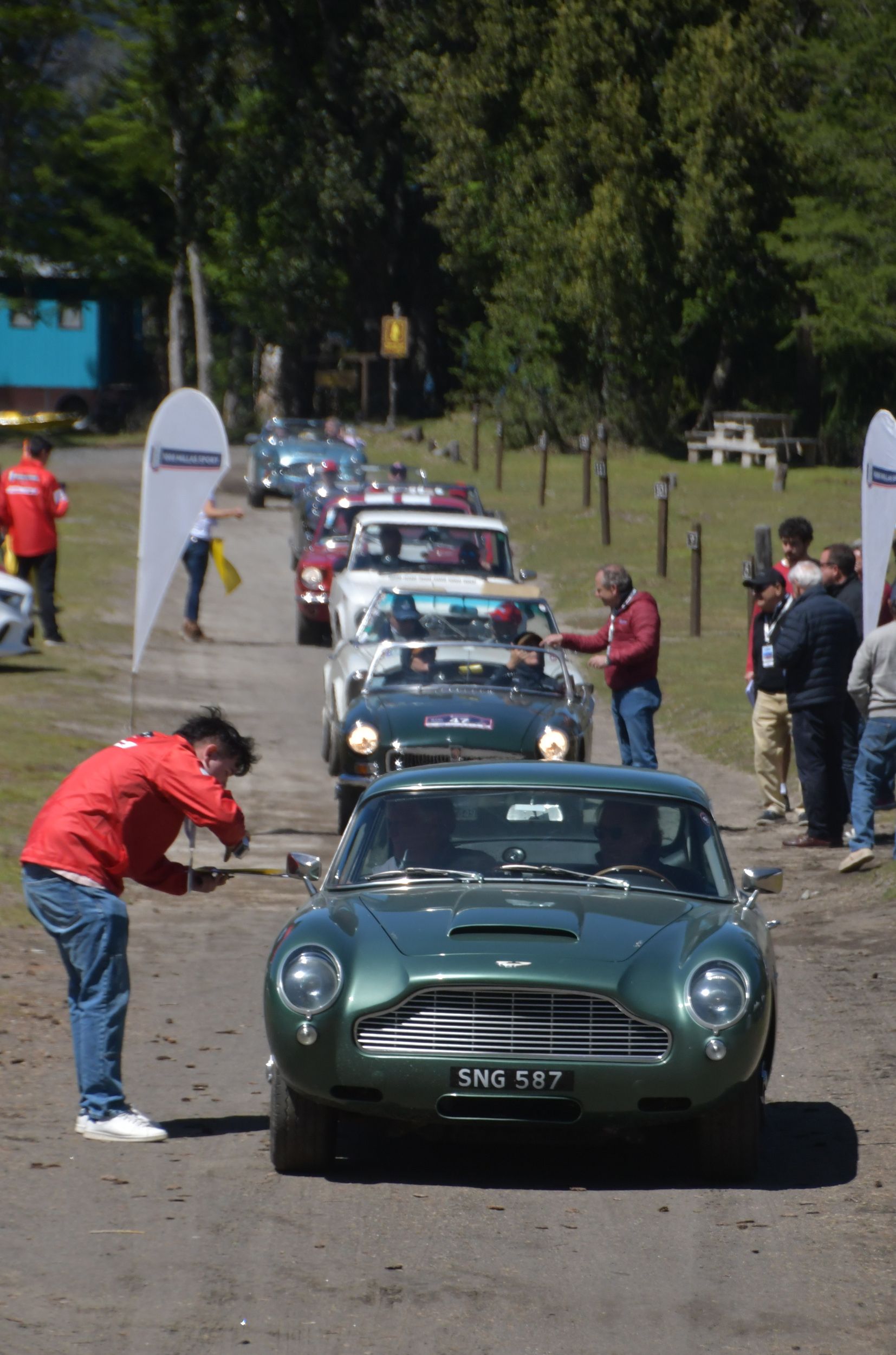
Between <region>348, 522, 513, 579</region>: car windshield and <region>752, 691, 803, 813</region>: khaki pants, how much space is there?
17.4ft

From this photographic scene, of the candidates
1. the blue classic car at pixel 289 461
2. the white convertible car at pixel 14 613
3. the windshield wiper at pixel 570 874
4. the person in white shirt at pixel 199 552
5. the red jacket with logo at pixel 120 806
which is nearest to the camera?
the red jacket with logo at pixel 120 806

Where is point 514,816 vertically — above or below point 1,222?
below

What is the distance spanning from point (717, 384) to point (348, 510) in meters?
29.6

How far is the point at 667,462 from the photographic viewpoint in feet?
158

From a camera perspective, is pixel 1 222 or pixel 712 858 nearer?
pixel 712 858

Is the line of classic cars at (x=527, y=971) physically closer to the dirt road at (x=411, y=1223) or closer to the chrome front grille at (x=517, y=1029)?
the chrome front grille at (x=517, y=1029)

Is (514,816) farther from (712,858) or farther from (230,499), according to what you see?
(230,499)

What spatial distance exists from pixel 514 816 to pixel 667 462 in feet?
137

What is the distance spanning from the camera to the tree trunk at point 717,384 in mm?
50500

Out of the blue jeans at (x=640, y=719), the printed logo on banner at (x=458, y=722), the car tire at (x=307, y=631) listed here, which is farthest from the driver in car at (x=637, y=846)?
the car tire at (x=307, y=631)

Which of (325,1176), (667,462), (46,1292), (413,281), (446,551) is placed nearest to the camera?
(46,1292)

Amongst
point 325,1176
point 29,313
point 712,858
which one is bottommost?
point 325,1176

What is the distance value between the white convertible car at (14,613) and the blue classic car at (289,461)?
18.0 m

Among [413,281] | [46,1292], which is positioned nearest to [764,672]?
[46,1292]
